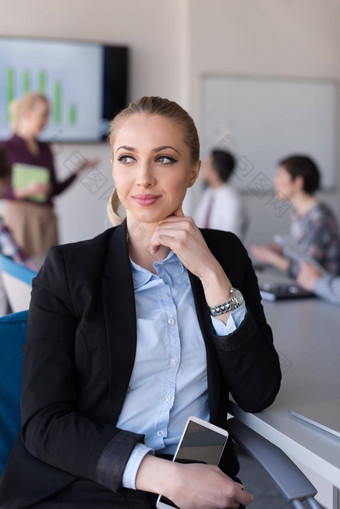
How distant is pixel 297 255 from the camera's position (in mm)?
2996

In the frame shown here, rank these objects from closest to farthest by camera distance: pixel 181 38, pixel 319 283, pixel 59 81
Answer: pixel 319 283, pixel 59 81, pixel 181 38

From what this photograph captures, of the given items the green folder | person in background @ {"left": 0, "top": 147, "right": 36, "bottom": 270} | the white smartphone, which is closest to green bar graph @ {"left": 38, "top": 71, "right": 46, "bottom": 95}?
the green folder

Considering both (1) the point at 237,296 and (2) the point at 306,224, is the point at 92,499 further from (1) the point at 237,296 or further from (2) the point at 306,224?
(2) the point at 306,224

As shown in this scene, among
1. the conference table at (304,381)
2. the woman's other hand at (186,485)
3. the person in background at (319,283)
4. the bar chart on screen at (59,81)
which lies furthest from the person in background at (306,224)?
the bar chart on screen at (59,81)

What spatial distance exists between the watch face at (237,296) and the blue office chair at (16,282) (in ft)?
2.96

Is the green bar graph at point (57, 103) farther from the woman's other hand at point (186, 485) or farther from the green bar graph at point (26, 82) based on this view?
the woman's other hand at point (186, 485)

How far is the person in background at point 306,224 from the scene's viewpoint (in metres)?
3.22

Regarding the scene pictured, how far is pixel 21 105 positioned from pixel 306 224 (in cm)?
268

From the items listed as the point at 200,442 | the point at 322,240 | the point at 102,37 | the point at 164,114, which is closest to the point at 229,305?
the point at 200,442

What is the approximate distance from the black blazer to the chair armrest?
5 centimetres

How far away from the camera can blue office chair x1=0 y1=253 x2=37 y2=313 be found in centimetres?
200

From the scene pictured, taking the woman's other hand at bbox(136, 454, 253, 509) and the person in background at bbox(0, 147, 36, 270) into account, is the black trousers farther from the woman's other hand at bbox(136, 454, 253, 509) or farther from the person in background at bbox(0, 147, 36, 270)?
the person in background at bbox(0, 147, 36, 270)

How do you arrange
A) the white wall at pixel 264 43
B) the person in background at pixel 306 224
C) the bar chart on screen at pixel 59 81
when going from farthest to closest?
the white wall at pixel 264 43 → the bar chart on screen at pixel 59 81 → the person in background at pixel 306 224

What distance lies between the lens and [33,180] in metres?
4.83
